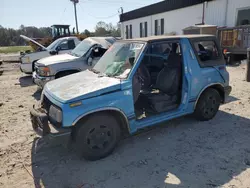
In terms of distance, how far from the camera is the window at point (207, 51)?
171 inches

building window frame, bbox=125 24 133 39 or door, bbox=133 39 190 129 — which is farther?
building window frame, bbox=125 24 133 39

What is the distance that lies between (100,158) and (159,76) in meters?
2.12

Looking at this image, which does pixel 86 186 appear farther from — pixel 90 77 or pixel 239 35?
pixel 239 35

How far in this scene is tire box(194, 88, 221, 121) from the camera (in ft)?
14.6

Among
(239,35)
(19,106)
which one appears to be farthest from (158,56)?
(239,35)

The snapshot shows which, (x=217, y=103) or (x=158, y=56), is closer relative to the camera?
(x=217, y=103)

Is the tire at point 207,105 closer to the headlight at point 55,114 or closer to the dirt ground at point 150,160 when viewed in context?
the dirt ground at point 150,160

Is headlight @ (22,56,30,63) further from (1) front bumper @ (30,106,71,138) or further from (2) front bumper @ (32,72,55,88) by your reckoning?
(1) front bumper @ (30,106,71,138)

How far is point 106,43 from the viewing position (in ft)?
25.6

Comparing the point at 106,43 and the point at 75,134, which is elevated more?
the point at 106,43

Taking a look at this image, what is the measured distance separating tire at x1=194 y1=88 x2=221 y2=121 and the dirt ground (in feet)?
0.53

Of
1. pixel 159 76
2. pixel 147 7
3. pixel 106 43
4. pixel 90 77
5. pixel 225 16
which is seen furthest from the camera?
pixel 147 7

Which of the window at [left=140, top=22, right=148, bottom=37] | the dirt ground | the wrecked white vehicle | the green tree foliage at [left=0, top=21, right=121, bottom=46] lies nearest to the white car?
the wrecked white vehicle

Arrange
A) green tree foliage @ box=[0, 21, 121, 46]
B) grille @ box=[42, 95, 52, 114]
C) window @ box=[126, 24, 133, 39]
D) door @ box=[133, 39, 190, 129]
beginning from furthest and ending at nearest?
green tree foliage @ box=[0, 21, 121, 46] < window @ box=[126, 24, 133, 39] < door @ box=[133, 39, 190, 129] < grille @ box=[42, 95, 52, 114]
